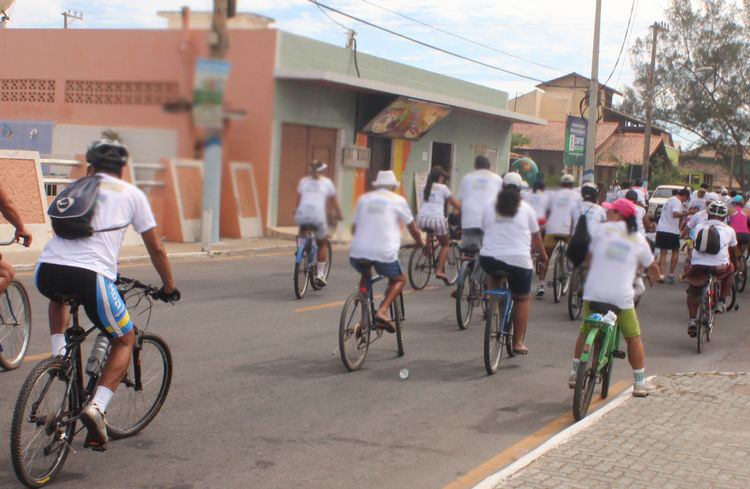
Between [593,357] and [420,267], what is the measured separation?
706cm

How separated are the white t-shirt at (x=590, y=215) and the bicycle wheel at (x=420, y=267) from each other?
429 inches

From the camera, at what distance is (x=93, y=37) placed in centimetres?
159

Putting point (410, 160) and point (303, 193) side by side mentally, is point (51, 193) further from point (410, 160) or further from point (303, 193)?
point (303, 193)

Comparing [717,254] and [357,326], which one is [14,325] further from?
[717,254]

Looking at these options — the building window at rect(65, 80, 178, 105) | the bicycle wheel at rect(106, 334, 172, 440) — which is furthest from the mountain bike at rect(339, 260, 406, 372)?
the building window at rect(65, 80, 178, 105)

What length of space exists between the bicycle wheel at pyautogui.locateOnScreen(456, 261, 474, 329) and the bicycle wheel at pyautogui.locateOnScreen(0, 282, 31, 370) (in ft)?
14.9

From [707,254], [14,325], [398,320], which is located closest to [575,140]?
[398,320]

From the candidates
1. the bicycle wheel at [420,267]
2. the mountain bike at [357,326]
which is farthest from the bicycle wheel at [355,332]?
the bicycle wheel at [420,267]

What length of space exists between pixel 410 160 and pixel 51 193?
12.8 metres

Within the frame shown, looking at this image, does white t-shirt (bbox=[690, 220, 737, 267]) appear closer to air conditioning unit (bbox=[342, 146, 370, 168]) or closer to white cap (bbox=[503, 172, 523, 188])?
white cap (bbox=[503, 172, 523, 188])

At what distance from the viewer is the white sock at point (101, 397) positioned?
14.9 ft

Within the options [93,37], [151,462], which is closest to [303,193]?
[93,37]

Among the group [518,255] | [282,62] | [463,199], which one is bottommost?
[518,255]

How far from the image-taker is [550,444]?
18.1ft
